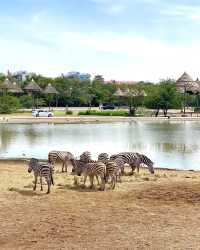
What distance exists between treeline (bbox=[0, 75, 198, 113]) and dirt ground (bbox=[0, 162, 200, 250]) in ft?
213

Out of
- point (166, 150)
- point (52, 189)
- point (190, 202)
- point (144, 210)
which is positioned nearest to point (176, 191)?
point (190, 202)

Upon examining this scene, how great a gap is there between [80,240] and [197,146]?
1053 inches

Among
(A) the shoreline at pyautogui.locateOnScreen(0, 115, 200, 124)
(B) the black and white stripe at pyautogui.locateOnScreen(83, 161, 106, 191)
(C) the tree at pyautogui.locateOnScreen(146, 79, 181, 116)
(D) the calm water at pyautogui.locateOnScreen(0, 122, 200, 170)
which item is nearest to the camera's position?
(B) the black and white stripe at pyautogui.locateOnScreen(83, 161, 106, 191)

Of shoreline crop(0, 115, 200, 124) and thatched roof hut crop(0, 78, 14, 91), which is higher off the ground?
thatched roof hut crop(0, 78, 14, 91)

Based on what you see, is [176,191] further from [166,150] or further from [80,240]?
[166,150]

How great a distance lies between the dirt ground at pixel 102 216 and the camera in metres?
Result: 11.0

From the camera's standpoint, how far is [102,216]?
1313 centimetres

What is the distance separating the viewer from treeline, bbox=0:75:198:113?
274 feet

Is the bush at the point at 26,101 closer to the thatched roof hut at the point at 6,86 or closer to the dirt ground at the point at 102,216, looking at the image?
the thatched roof hut at the point at 6,86

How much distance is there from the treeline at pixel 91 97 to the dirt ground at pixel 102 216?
2558 inches

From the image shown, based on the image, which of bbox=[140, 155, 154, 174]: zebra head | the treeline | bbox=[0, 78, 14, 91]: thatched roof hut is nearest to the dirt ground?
bbox=[140, 155, 154, 174]: zebra head

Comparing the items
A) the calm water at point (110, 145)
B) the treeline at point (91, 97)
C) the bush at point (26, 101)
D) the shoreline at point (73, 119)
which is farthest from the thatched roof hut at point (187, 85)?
the calm water at point (110, 145)

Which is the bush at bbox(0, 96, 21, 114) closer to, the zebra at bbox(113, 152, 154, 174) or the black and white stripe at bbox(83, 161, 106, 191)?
the zebra at bbox(113, 152, 154, 174)

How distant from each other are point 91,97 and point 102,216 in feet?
296
